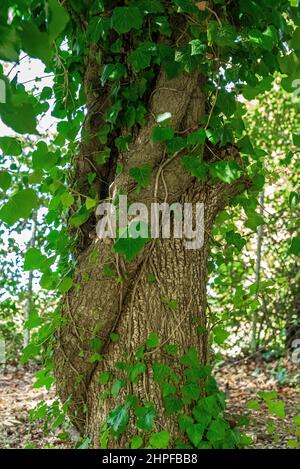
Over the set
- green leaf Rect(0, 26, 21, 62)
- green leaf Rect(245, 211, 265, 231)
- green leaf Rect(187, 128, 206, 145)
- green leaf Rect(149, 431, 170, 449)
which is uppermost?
green leaf Rect(187, 128, 206, 145)

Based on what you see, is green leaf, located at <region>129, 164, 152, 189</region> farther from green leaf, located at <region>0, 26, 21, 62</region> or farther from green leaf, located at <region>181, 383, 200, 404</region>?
green leaf, located at <region>0, 26, 21, 62</region>

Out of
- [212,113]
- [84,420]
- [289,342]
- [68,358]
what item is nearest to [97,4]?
[212,113]

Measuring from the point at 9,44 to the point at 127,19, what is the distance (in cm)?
80

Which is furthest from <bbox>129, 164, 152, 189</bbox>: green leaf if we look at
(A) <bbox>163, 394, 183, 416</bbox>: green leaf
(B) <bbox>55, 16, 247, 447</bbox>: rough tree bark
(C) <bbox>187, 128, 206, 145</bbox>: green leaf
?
(A) <bbox>163, 394, 183, 416</bbox>: green leaf

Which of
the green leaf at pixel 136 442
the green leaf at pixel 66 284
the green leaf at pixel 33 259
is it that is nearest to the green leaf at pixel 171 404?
the green leaf at pixel 136 442

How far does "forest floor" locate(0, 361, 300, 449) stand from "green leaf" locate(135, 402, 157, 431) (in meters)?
0.98

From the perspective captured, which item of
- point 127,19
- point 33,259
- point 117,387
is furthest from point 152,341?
point 127,19

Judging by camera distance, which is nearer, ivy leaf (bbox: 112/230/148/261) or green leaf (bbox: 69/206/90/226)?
ivy leaf (bbox: 112/230/148/261)

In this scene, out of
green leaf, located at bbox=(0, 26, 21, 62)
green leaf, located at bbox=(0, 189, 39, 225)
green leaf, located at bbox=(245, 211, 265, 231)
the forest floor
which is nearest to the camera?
green leaf, located at bbox=(0, 26, 21, 62)

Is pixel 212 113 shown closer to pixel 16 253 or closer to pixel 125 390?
pixel 125 390

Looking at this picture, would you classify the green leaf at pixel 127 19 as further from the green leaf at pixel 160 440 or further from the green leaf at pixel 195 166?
the green leaf at pixel 160 440

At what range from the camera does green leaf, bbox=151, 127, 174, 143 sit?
1944mm

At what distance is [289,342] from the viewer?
4746mm

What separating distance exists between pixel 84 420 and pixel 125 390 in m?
0.34
